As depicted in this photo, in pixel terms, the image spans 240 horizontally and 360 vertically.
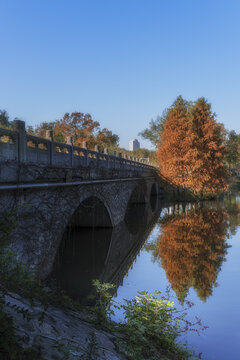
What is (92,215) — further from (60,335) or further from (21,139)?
(60,335)

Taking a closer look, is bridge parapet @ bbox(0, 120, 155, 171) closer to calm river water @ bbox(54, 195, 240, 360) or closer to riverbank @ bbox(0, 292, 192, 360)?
riverbank @ bbox(0, 292, 192, 360)

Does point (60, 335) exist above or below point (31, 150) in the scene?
below

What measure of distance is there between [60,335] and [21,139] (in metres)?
4.92

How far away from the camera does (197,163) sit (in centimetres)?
2689

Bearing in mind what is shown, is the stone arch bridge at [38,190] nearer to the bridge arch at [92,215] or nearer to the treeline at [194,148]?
the bridge arch at [92,215]

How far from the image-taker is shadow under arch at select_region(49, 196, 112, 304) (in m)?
9.22

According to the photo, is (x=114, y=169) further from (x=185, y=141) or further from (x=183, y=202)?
(x=183, y=202)

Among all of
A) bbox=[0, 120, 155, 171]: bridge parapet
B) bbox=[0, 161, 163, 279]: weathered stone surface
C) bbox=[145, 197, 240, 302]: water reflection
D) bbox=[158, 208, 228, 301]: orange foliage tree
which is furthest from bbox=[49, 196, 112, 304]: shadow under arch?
bbox=[0, 120, 155, 171]: bridge parapet

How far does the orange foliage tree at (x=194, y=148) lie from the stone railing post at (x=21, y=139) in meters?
21.8

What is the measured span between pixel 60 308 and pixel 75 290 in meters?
4.87

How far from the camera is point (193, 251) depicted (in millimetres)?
12750

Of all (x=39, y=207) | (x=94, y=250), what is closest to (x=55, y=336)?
(x=39, y=207)

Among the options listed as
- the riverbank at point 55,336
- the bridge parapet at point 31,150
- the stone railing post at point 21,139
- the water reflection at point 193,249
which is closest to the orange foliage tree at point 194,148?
the water reflection at point 193,249

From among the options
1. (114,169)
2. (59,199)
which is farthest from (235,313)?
(114,169)
